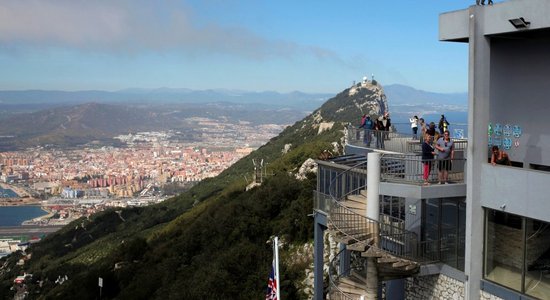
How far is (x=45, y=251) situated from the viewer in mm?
64312

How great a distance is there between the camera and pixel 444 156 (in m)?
12.1

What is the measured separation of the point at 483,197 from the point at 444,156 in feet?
4.11

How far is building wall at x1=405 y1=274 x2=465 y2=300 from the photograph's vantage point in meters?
11.8

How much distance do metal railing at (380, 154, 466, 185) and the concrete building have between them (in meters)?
0.02

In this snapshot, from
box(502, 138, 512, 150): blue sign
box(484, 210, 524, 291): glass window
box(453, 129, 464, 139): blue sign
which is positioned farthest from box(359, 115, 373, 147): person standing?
box(484, 210, 524, 291): glass window

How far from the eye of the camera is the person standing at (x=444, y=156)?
39.1 ft

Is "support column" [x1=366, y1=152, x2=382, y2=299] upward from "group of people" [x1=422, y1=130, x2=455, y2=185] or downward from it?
downward

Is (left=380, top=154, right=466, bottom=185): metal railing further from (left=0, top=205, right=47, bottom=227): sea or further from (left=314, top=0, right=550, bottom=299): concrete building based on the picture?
(left=0, top=205, right=47, bottom=227): sea

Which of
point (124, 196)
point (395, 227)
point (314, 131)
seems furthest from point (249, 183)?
point (124, 196)

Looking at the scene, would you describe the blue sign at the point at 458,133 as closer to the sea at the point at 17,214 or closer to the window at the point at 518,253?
the window at the point at 518,253

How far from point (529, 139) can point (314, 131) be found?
52.4m

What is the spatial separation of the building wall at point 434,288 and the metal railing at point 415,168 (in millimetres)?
1949

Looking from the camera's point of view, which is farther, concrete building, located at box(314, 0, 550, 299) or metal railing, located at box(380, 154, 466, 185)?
metal railing, located at box(380, 154, 466, 185)

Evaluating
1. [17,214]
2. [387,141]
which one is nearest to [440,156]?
[387,141]
